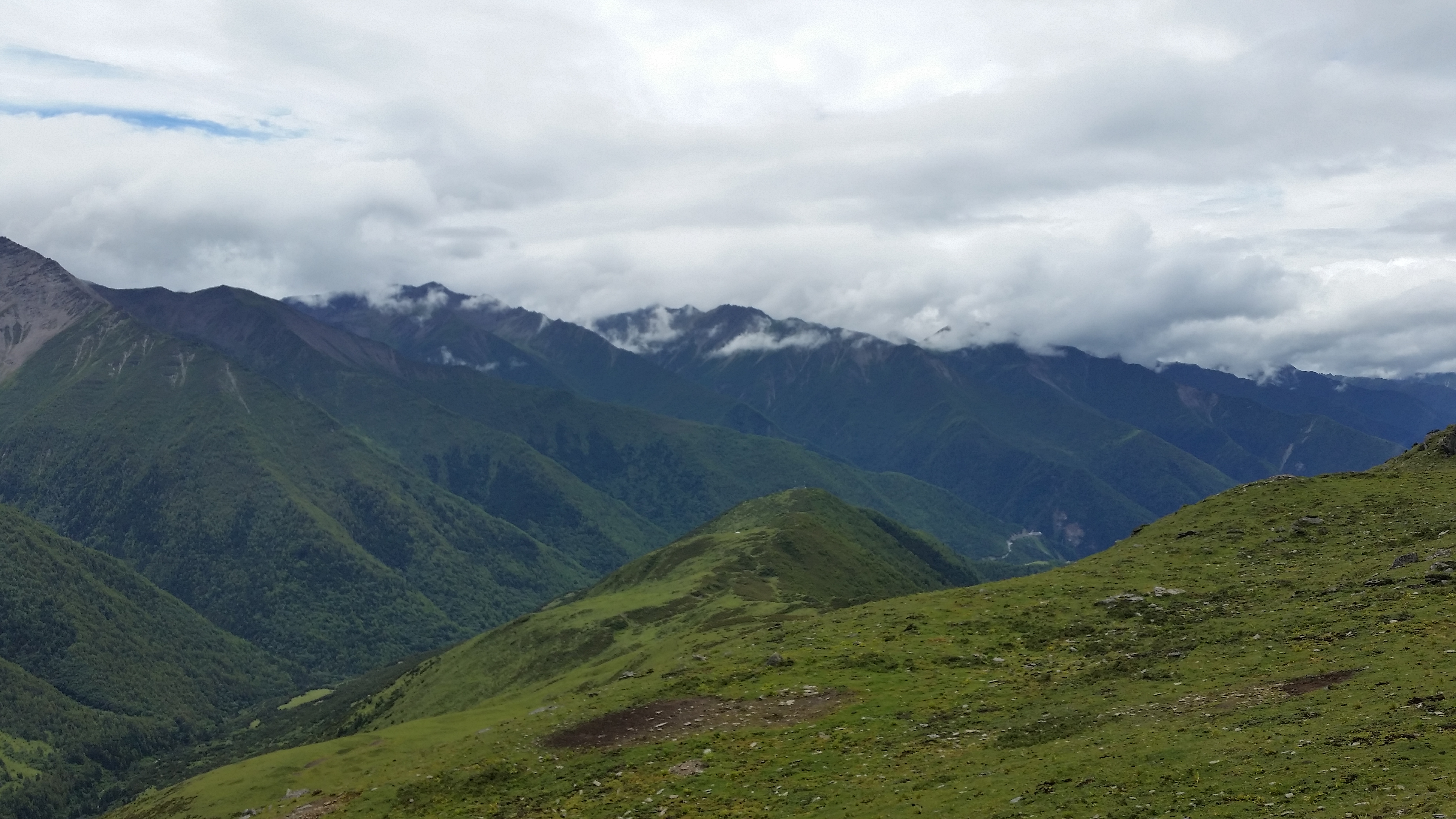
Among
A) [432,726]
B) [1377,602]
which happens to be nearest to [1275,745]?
[1377,602]

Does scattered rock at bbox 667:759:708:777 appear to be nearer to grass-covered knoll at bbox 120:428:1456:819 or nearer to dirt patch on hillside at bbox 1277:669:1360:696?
grass-covered knoll at bbox 120:428:1456:819

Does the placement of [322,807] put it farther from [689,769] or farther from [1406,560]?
[1406,560]

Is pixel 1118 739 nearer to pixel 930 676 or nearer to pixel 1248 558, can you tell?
pixel 930 676

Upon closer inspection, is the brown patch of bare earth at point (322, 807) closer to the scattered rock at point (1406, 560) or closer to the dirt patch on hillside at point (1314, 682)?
the dirt patch on hillside at point (1314, 682)

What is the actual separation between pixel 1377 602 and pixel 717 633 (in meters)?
81.7

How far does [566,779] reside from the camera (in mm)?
69875

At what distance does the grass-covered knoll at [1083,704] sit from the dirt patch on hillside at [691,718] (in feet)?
3.71

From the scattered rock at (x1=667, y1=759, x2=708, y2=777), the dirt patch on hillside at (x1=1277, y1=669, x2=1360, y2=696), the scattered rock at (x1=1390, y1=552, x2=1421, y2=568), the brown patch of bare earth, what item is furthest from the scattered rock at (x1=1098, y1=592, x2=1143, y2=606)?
the brown patch of bare earth

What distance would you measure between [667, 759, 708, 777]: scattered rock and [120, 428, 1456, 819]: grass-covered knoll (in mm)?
502

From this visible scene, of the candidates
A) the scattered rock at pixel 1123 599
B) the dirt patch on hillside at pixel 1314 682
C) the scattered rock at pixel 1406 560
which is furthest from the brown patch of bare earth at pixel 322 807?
the scattered rock at pixel 1406 560

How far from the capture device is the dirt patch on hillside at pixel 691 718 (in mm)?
73812

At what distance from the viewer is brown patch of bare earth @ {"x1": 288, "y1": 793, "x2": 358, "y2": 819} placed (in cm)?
7694

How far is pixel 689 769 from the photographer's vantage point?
217ft

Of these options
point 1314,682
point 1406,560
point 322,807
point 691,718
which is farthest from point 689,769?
point 1406,560
